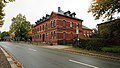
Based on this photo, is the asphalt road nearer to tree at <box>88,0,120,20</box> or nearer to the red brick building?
tree at <box>88,0,120,20</box>

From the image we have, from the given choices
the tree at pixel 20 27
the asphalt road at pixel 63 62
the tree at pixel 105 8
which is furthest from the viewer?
the tree at pixel 20 27

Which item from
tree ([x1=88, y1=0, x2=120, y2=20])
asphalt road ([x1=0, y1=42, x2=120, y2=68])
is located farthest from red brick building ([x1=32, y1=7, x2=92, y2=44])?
asphalt road ([x1=0, y1=42, x2=120, y2=68])

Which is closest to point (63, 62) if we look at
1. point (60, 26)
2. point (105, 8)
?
point (105, 8)

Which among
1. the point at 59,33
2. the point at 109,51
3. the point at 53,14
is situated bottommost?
the point at 109,51

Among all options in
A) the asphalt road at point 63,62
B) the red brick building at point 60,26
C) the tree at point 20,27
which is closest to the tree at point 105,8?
the asphalt road at point 63,62

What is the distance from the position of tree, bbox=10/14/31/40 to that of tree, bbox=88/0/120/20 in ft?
223

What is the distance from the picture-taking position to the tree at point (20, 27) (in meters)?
84.3

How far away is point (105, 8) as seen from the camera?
18391 mm

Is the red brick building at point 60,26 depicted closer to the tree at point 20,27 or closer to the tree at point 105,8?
the tree at point 105,8

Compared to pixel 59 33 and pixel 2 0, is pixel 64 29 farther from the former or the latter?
pixel 2 0

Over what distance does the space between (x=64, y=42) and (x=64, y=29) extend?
6.96m

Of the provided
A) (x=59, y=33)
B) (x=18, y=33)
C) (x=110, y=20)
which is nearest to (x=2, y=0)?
(x=110, y=20)

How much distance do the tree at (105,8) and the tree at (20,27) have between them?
6790 centimetres

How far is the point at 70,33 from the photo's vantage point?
49.8 m
